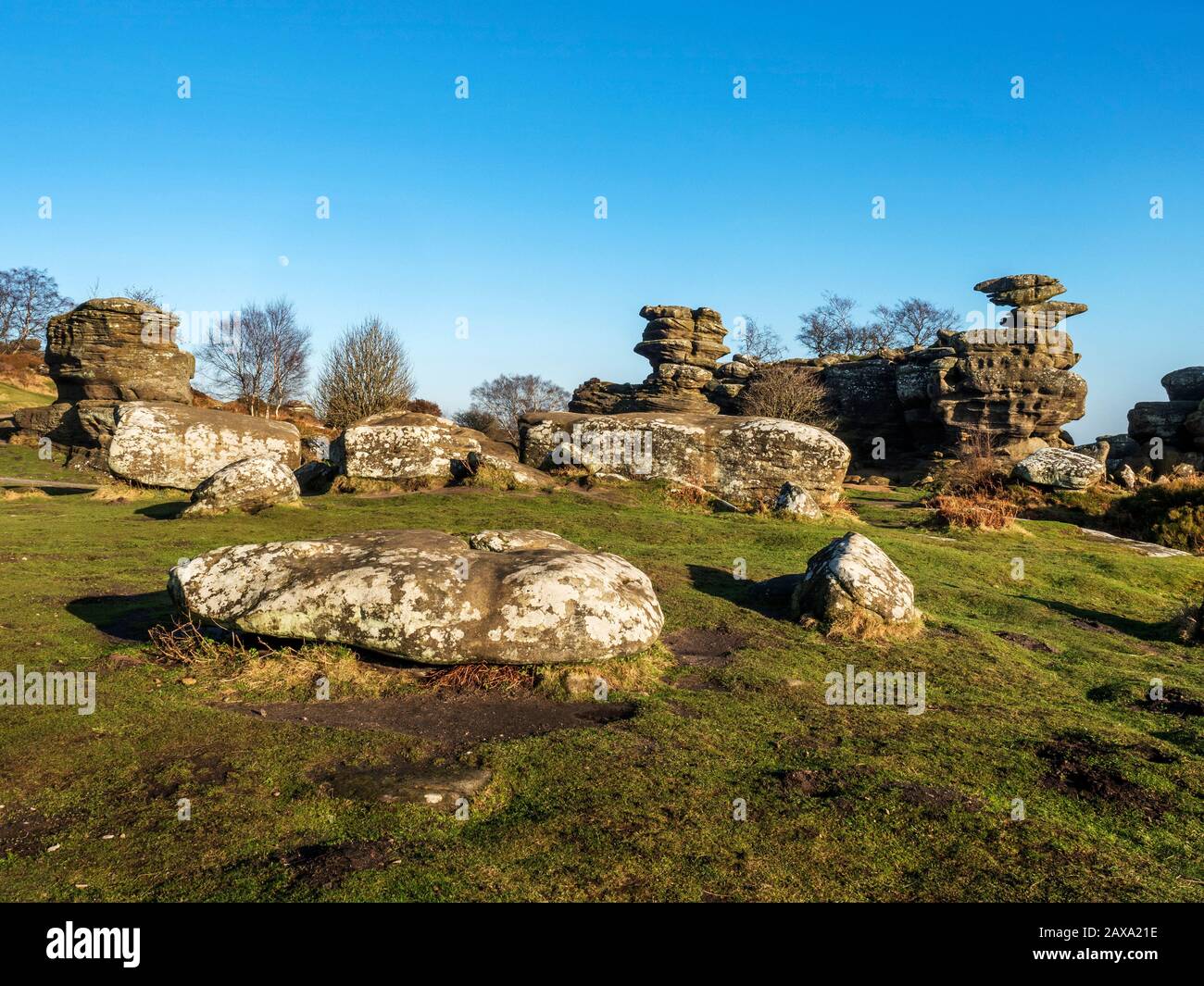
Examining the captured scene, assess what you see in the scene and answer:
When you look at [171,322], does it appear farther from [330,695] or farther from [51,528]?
[330,695]

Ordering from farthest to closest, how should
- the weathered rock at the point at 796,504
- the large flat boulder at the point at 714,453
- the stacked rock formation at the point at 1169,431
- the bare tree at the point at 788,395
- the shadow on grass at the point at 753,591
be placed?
the bare tree at the point at 788,395 → the stacked rock formation at the point at 1169,431 → the large flat boulder at the point at 714,453 → the weathered rock at the point at 796,504 → the shadow on grass at the point at 753,591

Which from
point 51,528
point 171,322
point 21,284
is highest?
point 21,284

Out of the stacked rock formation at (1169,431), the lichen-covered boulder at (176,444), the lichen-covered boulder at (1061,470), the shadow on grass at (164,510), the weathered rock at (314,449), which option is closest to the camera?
the shadow on grass at (164,510)

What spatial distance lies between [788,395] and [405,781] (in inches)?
1846

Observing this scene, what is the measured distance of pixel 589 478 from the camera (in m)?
20.5

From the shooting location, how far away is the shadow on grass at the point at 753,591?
1112 cm

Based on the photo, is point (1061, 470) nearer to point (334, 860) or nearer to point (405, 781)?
point (405, 781)

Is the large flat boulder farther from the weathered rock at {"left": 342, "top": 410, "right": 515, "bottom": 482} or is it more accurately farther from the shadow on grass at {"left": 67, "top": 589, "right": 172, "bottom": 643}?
the shadow on grass at {"left": 67, "top": 589, "right": 172, "bottom": 643}

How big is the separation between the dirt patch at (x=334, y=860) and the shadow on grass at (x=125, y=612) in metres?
5.06

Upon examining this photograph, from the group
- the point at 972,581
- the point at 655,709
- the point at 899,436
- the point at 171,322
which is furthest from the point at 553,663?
the point at 899,436

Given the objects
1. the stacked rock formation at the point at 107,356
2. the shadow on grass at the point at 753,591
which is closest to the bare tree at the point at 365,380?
the stacked rock formation at the point at 107,356

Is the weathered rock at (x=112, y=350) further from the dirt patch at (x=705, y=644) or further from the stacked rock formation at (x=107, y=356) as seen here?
the dirt patch at (x=705, y=644)

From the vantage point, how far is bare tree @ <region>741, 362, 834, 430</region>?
49625mm

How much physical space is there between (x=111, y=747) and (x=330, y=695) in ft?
5.78
